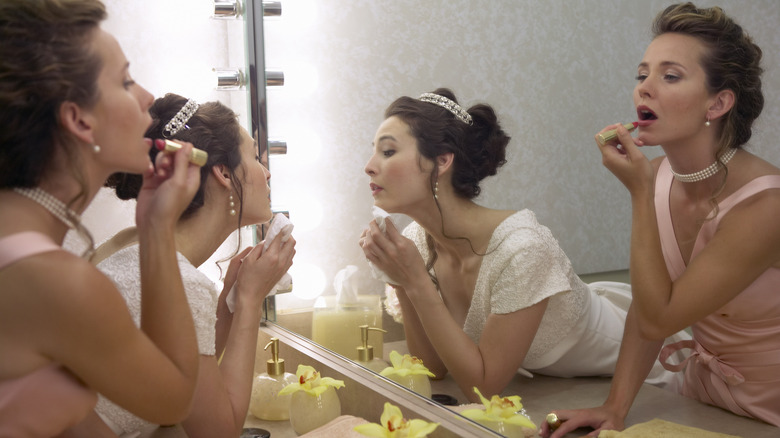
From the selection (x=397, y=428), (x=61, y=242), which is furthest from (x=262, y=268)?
(x=61, y=242)

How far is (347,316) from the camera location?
147 centimetres

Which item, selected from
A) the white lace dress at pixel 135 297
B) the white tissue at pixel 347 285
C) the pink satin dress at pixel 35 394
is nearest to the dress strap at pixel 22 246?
the pink satin dress at pixel 35 394

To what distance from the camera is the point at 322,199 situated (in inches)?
61.4

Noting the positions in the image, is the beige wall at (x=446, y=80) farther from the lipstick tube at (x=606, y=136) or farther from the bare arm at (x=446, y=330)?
the bare arm at (x=446, y=330)

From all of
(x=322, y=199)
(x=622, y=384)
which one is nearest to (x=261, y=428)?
(x=322, y=199)

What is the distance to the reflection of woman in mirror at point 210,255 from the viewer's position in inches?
41.3

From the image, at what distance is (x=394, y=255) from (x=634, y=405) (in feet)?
1.71

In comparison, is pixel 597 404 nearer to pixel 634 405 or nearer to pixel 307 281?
pixel 634 405

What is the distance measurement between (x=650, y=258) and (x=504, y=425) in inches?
12.7

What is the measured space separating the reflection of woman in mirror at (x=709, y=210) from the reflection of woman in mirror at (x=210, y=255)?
0.64m

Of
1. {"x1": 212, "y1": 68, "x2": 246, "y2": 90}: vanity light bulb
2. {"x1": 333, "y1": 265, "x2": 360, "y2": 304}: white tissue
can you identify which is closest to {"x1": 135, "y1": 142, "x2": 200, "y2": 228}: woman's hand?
{"x1": 333, "y1": 265, "x2": 360, "y2": 304}: white tissue

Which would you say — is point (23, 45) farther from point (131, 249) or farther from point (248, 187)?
point (248, 187)

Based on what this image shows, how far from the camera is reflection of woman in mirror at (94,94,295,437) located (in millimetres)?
1050

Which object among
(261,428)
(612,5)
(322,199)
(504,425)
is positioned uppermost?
(612,5)
